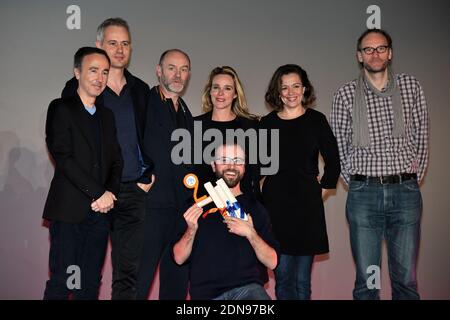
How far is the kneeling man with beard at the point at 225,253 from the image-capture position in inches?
114

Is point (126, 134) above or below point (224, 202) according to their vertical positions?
above

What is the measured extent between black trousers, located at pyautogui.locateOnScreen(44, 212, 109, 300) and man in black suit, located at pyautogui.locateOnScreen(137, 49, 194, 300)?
361 mm

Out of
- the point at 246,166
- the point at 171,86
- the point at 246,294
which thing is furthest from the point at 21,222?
the point at 246,294

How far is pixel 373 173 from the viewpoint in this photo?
349 cm

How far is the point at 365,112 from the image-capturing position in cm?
357

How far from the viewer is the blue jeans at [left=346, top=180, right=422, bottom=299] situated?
3461 millimetres

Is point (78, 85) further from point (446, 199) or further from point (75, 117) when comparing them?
point (446, 199)

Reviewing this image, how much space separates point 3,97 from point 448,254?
3.75 meters

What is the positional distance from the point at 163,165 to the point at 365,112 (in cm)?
125

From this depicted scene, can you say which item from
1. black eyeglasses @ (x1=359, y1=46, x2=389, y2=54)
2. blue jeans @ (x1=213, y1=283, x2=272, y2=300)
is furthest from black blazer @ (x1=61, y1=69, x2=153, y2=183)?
black eyeglasses @ (x1=359, y1=46, x2=389, y2=54)

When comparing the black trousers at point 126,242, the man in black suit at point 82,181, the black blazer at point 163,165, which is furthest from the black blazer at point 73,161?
the black blazer at point 163,165

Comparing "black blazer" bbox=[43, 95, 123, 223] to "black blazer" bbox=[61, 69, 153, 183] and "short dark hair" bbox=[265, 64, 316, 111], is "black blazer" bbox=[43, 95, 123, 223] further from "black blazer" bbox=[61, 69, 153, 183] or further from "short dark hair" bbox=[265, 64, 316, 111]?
"short dark hair" bbox=[265, 64, 316, 111]

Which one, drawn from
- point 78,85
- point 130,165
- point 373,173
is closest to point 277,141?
point 373,173

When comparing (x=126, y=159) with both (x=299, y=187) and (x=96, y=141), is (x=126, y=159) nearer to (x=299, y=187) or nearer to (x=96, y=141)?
(x=96, y=141)
